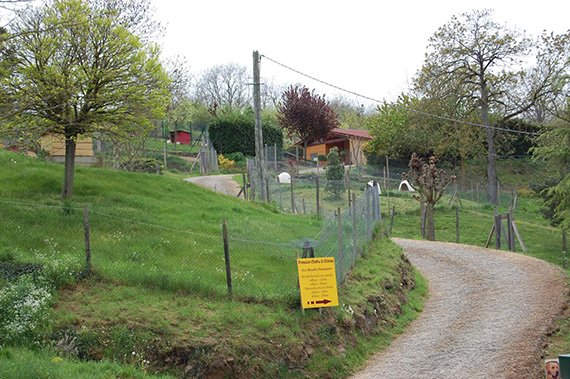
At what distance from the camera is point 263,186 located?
2544 cm

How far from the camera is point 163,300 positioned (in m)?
12.3

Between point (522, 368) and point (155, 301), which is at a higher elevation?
point (155, 301)

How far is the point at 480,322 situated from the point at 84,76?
1083 cm

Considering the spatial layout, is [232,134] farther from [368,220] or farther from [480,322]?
[480,322]

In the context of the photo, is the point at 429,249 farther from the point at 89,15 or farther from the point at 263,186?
the point at 89,15

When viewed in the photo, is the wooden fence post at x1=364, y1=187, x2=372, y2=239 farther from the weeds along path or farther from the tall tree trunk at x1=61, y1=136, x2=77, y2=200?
the tall tree trunk at x1=61, y1=136, x2=77, y2=200

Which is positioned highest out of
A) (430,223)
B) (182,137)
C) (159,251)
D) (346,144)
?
(182,137)

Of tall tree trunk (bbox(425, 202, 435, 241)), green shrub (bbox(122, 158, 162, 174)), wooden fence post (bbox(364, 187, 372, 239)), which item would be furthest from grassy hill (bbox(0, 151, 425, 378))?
green shrub (bbox(122, 158, 162, 174))

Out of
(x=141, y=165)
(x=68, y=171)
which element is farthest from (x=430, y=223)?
(x=141, y=165)

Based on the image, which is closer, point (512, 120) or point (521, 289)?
point (521, 289)

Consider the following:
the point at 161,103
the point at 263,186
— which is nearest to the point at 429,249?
the point at 263,186

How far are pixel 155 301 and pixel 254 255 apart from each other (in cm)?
331

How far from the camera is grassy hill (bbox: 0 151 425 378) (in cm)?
1091

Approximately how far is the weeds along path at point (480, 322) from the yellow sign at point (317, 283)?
1430 millimetres
